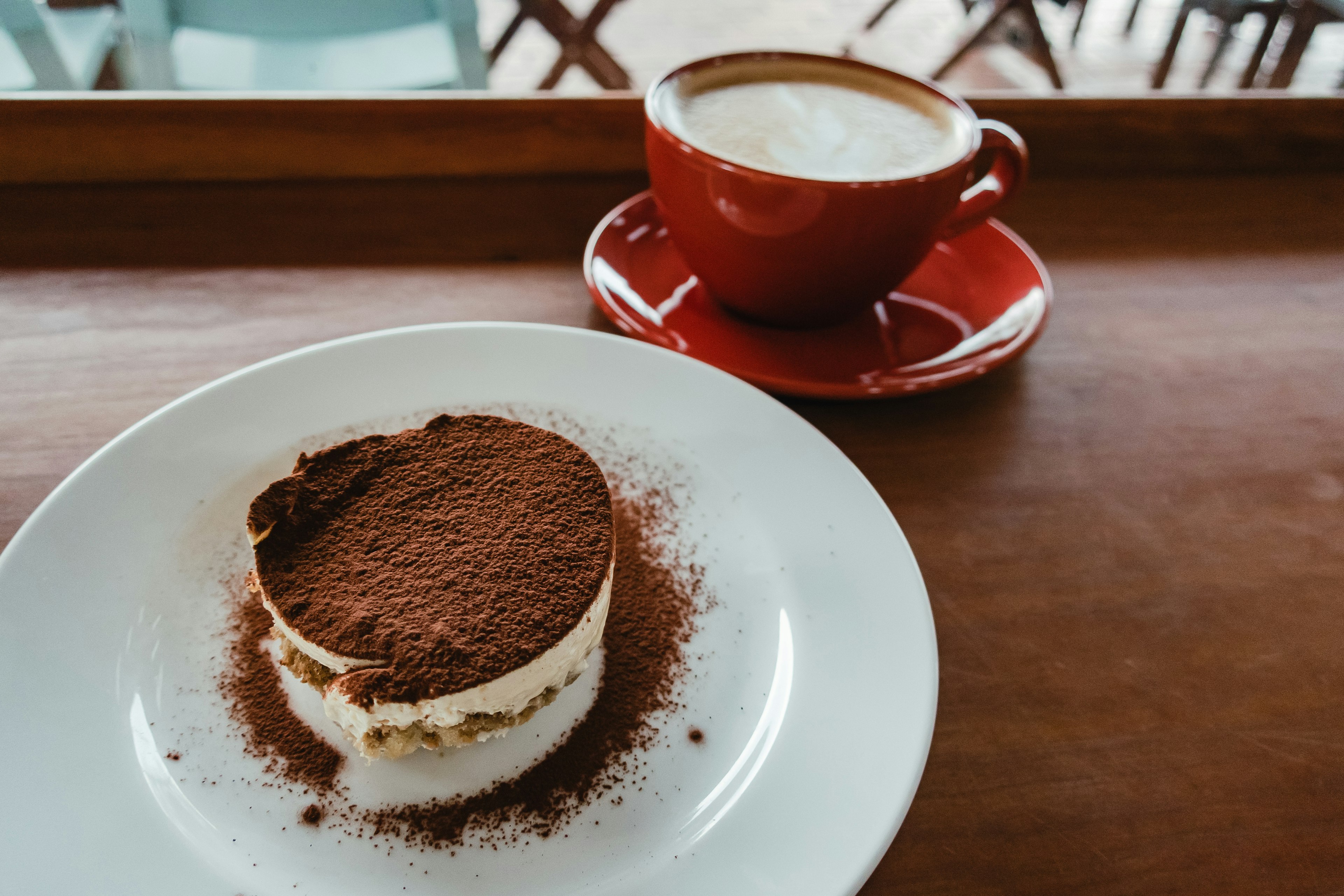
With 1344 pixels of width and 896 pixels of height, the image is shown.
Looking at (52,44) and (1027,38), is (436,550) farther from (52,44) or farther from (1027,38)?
(1027,38)

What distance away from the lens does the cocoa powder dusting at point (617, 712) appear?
550 mm

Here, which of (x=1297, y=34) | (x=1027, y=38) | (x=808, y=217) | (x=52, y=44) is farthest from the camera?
(x=1027, y=38)

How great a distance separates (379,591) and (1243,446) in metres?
0.81

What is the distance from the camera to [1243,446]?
843 millimetres

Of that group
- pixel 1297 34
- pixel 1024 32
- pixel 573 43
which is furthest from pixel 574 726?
pixel 1024 32

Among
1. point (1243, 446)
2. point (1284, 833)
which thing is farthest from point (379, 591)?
point (1243, 446)

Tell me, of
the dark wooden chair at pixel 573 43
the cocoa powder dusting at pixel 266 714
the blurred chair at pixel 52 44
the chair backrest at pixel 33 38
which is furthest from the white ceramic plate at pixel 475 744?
the dark wooden chair at pixel 573 43

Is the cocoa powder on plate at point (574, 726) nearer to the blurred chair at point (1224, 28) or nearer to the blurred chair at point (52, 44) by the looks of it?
the blurred chair at point (52, 44)

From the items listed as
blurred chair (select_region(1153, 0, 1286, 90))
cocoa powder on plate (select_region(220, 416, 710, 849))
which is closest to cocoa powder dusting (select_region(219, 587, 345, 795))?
cocoa powder on plate (select_region(220, 416, 710, 849))

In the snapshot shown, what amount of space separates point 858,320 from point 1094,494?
0.30m

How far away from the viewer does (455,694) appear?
56 cm

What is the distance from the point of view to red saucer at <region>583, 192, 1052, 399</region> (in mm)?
844

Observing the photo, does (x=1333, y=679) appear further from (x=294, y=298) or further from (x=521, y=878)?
(x=294, y=298)

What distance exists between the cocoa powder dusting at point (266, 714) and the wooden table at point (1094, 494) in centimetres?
22
